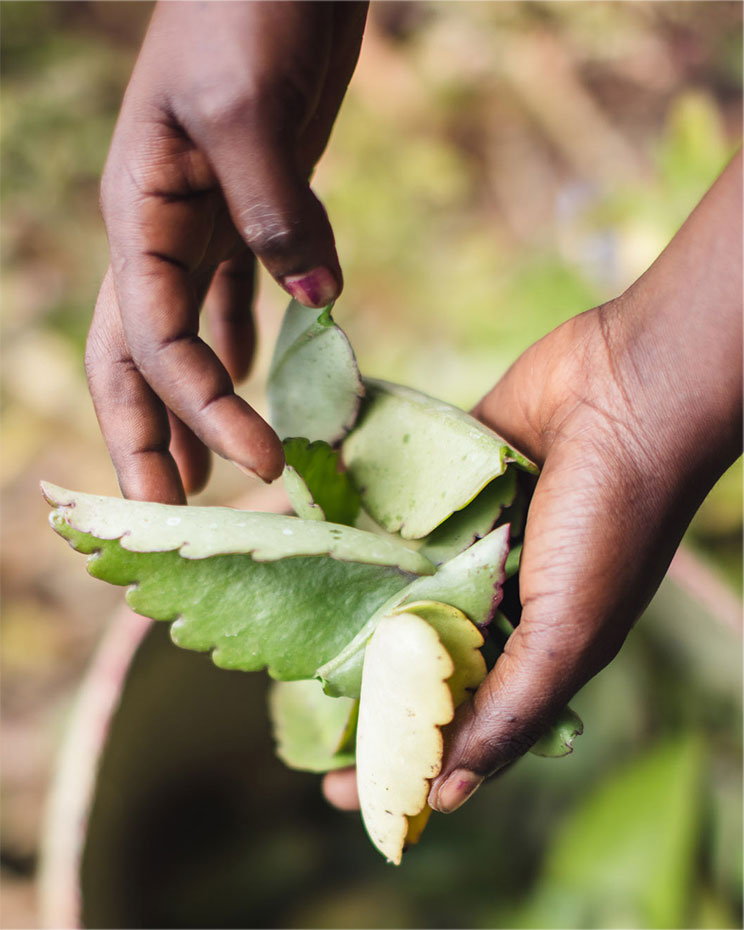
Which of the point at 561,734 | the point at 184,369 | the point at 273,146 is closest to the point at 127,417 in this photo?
the point at 184,369

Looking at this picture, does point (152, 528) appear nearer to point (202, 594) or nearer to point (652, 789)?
point (202, 594)

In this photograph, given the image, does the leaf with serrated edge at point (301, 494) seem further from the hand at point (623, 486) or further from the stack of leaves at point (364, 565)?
the hand at point (623, 486)

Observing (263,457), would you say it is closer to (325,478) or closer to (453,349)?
→ (325,478)

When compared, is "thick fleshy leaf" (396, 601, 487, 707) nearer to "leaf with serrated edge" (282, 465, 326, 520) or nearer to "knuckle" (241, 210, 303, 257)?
"leaf with serrated edge" (282, 465, 326, 520)

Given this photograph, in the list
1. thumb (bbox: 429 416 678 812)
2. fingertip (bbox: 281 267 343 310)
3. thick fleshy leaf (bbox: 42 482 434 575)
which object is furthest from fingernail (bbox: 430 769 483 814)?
fingertip (bbox: 281 267 343 310)

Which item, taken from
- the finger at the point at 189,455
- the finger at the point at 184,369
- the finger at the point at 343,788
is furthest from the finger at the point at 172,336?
the finger at the point at 343,788

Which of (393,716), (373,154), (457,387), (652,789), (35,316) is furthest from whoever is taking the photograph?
(373,154)

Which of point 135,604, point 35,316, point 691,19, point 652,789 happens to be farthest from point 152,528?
point 691,19
